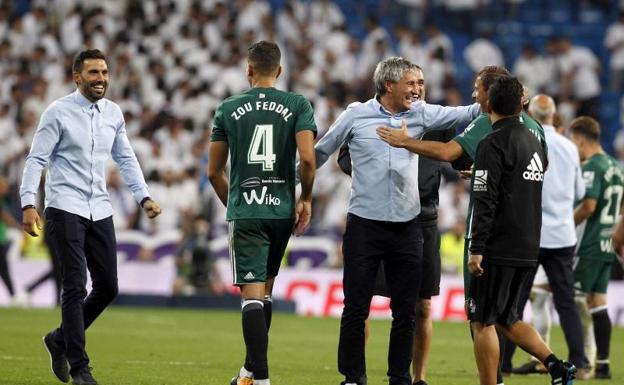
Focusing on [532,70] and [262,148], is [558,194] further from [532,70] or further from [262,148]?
[532,70]

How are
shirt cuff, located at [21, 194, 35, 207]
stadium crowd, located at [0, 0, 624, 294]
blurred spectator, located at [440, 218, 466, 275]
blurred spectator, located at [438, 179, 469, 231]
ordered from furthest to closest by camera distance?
stadium crowd, located at [0, 0, 624, 294]
blurred spectator, located at [438, 179, 469, 231]
blurred spectator, located at [440, 218, 466, 275]
shirt cuff, located at [21, 194, 35, 207]

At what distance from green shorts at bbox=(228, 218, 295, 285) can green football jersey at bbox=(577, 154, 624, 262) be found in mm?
4458

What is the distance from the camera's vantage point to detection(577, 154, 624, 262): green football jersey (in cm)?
1281

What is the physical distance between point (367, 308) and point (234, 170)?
54.5 inches

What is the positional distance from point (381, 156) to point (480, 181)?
0.98 m

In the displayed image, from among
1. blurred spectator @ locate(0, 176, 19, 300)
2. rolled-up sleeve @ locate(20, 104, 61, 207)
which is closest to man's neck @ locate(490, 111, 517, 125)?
rolled-up sleeve @ locate(20, 104, 61, 207)

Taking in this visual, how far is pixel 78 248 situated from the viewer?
400 inches

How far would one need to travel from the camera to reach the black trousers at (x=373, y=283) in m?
9.55

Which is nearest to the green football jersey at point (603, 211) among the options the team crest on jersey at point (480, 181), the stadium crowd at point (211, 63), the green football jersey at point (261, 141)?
the team crest on jersey at point (480, 181)

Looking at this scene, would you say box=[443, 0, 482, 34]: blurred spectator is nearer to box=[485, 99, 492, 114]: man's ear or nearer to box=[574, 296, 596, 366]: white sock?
box=[574, 296, 596, 366]: white sock

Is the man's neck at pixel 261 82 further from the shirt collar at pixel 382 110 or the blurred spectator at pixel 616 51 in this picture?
the blurred spectator at pixel 616 51

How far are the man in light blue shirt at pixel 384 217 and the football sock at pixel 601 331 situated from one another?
341cm

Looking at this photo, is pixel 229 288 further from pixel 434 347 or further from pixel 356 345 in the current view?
pixel 356 345

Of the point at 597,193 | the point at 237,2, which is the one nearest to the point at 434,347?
the point at 597,193
